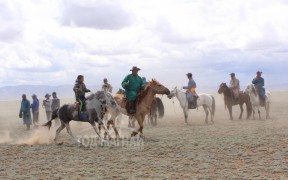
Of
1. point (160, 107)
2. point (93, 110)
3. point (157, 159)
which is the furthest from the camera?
point (160, 107)

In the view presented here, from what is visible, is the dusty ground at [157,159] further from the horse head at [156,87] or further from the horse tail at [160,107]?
the horse tail at [160,107]

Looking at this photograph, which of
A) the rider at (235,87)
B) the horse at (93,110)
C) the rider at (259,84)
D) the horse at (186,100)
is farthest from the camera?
the rider at (235,87)

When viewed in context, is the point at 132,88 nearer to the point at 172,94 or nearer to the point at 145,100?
the point at 145,100

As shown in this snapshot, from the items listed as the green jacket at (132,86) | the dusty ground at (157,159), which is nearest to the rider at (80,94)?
the dusty ground at (157,159)

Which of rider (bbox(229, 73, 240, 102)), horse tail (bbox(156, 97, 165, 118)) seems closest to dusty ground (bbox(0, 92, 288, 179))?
horse tail (bbox(156, 97, 165, 118))

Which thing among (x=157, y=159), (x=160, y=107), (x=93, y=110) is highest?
(x=160, y=107)

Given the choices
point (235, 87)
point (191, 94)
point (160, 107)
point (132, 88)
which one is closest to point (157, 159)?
point (132, 88)

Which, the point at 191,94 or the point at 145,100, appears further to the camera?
the point at 191,94

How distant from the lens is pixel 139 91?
15781 millimetres

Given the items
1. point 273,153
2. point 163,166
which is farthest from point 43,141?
point 273,153

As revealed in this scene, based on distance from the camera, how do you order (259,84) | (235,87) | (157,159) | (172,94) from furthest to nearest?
1. (235,87)
2. (259,84)
3. (172,94)
4. (157,159)

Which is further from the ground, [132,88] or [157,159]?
[132,88]

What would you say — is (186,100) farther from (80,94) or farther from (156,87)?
(80,94)

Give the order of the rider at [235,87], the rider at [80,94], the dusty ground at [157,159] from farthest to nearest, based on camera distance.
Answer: the rider at [235,87]
the rider at [80,94]
the dusty ground at [157,159]
